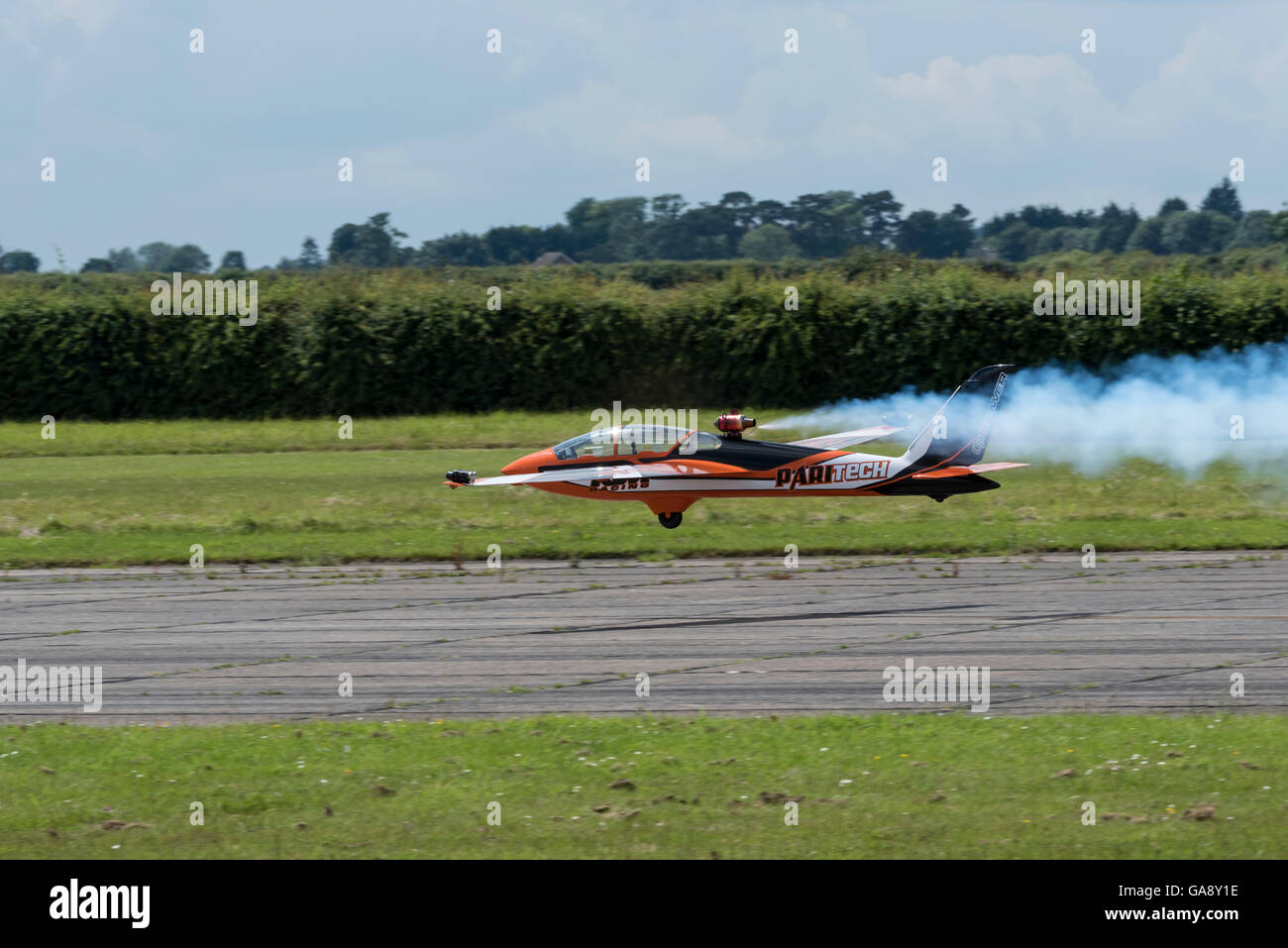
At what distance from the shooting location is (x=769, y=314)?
5175 cm

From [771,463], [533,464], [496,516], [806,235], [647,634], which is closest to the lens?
[647,634]

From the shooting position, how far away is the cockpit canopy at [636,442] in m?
21.7

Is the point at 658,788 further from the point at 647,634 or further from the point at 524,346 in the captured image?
the point at 524,346

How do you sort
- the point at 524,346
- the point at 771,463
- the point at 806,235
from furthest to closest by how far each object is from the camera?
the point at 806,235, the point at 524,346, the point at 771,463

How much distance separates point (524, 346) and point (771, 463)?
3328 cm

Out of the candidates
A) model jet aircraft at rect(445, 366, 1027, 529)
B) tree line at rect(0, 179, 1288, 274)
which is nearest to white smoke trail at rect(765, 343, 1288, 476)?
model jet aircraft at rect(445, 366, 1027, 529)

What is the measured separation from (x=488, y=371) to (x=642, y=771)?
42.9m

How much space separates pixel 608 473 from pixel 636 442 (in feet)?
2.18

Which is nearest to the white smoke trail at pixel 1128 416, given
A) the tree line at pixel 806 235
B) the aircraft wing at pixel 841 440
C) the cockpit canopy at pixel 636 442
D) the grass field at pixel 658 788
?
the aircraft wing at pixel 841 440

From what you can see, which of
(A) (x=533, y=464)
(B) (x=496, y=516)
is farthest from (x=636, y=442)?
(B) (x=496, y=516)

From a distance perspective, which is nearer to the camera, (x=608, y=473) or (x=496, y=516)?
(x=608, y=473)

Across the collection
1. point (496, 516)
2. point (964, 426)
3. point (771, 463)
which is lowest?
point (496, 516)

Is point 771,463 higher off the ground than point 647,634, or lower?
higher

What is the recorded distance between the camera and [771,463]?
2156 cm
